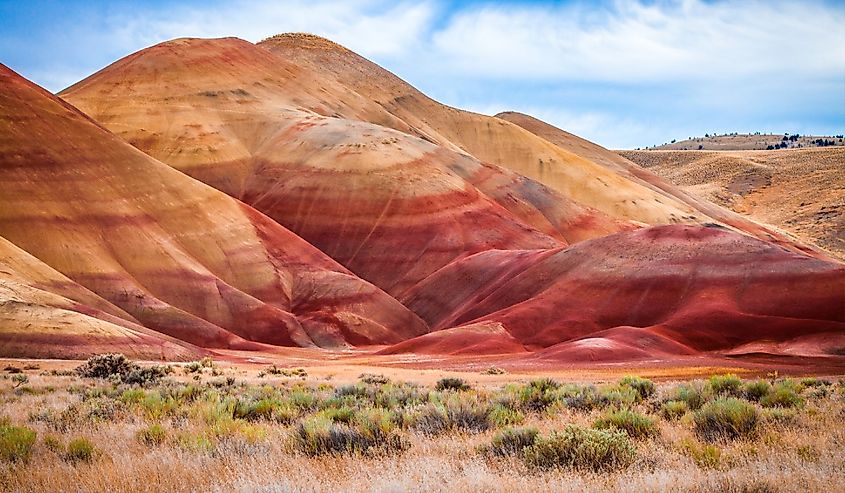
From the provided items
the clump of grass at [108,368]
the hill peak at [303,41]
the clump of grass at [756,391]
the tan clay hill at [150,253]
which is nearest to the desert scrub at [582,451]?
the clump of grass at [756,391]

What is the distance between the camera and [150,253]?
7081cm

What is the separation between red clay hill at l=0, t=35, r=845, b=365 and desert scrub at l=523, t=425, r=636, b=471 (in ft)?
120

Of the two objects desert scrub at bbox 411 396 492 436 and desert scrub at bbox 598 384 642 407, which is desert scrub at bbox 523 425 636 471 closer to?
desert scrub at bbox 411 396 492 436

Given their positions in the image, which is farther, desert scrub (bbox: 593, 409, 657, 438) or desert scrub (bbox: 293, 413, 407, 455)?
desert scrub (bbox: 593, 409, 657, 438)

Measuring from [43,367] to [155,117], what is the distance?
258 ft

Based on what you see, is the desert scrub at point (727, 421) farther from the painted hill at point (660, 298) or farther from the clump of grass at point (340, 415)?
the painted hill at point (660, 298)

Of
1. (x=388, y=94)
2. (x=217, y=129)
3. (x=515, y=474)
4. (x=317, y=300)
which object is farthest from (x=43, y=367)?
(x=388, y=94)

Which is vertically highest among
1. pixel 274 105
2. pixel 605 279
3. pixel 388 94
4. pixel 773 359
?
pixel 388 94

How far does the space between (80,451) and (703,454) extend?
27.5 feet

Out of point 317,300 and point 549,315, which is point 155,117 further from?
point 549,315

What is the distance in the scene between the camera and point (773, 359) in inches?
1813

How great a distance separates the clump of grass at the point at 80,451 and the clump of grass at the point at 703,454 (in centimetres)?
795

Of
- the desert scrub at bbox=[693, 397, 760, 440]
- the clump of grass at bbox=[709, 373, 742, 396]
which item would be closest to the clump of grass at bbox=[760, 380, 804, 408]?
the clump of grass at bbox=[709, 373, 742, 396]

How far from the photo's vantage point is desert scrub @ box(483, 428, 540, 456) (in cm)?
1154
